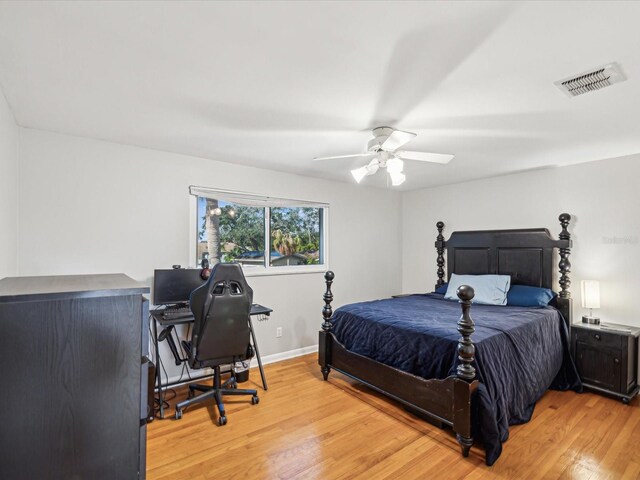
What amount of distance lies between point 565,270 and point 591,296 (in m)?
0.38

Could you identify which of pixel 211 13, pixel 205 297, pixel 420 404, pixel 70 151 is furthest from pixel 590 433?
pixel 70 151

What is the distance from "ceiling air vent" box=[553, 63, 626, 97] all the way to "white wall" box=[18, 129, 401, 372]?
287 centimetres

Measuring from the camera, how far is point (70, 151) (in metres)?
2.80

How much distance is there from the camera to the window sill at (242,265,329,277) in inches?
152

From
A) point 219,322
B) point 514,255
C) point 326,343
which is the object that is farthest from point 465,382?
point 514,255

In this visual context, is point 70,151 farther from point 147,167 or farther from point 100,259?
point 100,259

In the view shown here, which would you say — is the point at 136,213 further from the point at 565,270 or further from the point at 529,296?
the point at 565,270

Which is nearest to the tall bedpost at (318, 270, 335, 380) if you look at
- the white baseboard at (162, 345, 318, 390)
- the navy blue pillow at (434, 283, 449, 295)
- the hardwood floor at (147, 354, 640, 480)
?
the hardwood floor at (147, 354, 640, 480)

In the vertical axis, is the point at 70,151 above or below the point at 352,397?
above

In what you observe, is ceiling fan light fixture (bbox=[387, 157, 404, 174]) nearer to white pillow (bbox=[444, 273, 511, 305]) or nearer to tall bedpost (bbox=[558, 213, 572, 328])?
white pillow (bbox=[444, 273, 511, 305])

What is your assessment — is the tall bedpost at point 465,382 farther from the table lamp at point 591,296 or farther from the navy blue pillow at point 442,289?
the navy blue pillow at point 442,289

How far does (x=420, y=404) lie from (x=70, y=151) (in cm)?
345

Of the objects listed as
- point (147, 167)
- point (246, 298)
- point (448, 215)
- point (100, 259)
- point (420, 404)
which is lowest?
point (420, 404)

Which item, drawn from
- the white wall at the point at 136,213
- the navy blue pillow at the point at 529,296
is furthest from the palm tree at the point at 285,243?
the navy blue pillow at the point at 529,296
